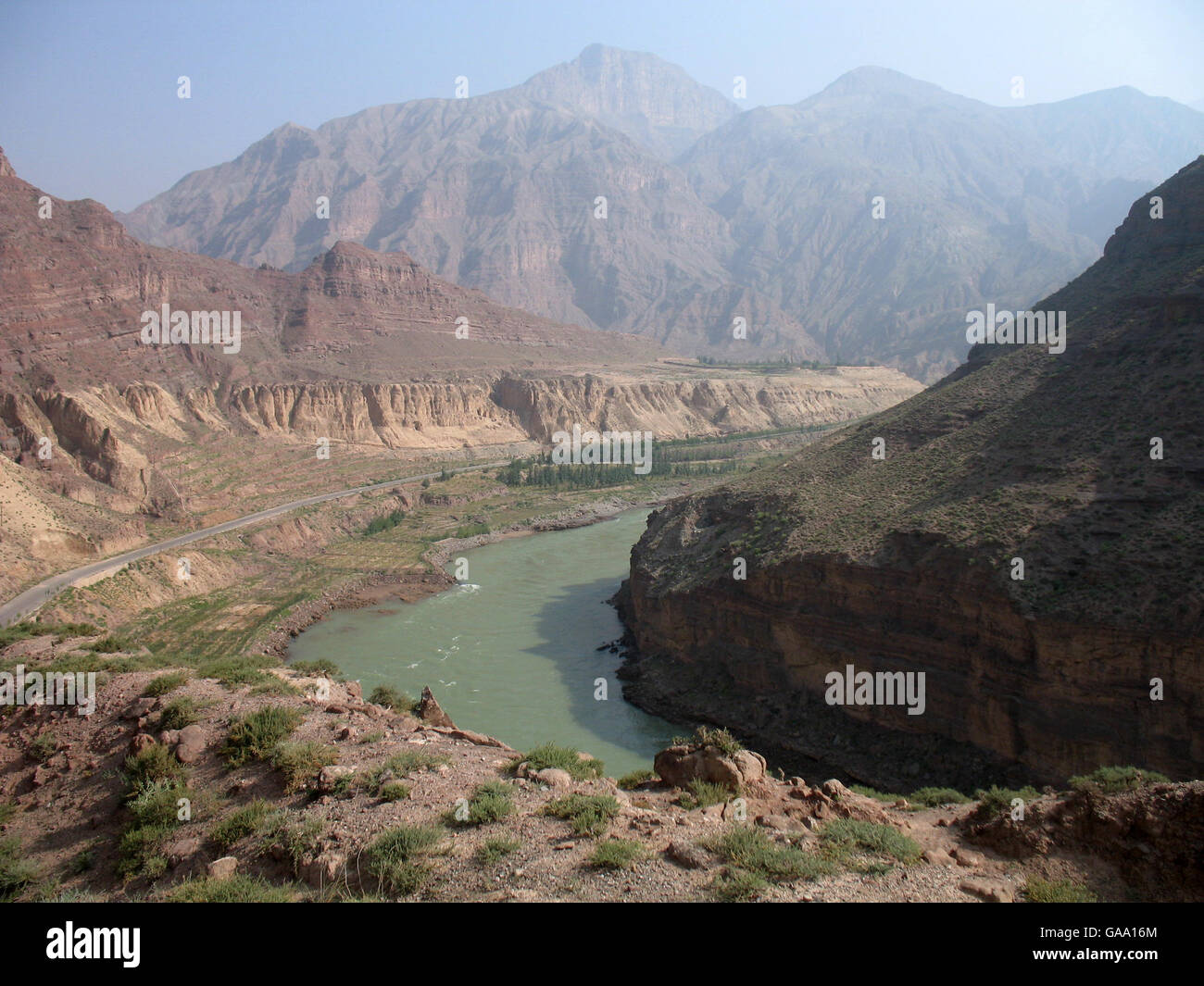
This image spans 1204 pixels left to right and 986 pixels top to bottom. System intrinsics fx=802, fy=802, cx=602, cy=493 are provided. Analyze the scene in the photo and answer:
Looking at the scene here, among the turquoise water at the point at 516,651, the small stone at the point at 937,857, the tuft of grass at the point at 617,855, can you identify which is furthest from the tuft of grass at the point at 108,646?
the small stone at the point at 937,857

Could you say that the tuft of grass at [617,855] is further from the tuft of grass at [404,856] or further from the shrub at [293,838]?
the shrub at [293,838]

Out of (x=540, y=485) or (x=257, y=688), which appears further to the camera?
(x=540, y=485)

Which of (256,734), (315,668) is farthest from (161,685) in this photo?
(315,668)

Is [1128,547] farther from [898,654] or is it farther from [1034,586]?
[898,654]

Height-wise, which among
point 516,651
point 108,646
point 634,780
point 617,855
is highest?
point 617,855

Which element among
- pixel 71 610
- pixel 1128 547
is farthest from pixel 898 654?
pixel 71 610

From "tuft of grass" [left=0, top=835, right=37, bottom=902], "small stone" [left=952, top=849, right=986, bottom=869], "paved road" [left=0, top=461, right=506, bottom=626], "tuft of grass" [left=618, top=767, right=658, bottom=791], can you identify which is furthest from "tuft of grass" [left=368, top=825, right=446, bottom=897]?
"paved road" [left=0, top=461, right=506, bottom=626]

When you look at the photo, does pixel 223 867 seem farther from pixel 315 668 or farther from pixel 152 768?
pixel 315 668
